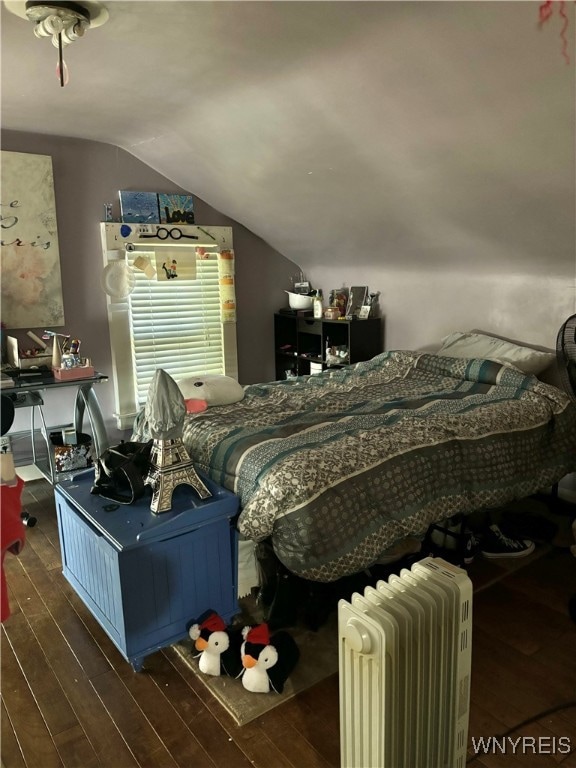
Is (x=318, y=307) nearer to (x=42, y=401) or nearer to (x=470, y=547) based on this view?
(x=42, y=401)

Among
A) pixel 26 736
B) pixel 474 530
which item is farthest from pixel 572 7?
pixel 26 736

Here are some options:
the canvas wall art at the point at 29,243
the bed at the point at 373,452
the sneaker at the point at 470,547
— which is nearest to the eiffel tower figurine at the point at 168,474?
the bed at the point at 373,452

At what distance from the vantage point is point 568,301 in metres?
3.29

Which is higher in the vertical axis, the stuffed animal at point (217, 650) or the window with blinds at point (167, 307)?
the window with blinds at point (167, 307)

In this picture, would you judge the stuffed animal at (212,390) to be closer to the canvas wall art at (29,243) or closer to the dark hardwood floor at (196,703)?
the dark hardwood floor at (196,703)

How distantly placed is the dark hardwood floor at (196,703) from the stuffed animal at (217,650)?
2.8 inches

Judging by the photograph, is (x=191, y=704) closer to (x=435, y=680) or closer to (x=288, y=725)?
(x=288, y=725)

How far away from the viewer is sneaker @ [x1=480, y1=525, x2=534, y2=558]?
2.79 meters

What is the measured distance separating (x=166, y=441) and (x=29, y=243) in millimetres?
2362

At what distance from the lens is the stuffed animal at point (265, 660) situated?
196 cm

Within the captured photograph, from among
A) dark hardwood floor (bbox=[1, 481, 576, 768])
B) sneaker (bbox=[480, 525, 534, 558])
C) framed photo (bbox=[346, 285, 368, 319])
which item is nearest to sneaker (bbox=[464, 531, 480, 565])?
sneaker (bbox=[480, 525, 534, 558])

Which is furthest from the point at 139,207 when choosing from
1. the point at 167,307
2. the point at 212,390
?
the point at 212,390

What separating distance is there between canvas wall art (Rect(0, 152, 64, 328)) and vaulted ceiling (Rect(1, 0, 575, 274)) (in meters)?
0.30

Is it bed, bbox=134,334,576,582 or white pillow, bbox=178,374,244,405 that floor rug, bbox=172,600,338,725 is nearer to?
bed, bbox=134,334,576,582
